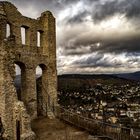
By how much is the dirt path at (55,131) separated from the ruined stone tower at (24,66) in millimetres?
1110

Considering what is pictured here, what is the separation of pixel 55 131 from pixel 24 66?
633cm

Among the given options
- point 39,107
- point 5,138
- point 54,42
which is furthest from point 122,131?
point 54,42

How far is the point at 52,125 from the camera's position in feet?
92.4

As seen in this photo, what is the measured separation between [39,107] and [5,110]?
6.16m

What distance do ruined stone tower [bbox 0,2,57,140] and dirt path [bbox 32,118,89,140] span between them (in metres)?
1.11

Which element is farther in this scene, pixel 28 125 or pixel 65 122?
pixel 65 122

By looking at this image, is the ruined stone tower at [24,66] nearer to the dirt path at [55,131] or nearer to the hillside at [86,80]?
the dirt path at [55,131]

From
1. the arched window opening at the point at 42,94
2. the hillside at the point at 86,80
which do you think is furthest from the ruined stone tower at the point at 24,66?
the hillside at the point at 86,80

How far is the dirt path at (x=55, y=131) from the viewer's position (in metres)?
25.1

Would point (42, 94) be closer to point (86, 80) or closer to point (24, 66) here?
point (24, 66)

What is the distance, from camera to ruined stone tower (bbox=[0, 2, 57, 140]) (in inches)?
1010

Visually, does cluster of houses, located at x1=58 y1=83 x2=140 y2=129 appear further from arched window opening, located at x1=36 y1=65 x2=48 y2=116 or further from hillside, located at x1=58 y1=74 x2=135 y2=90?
hillside, located at x1=58 y1=74 x2=135 y2=90

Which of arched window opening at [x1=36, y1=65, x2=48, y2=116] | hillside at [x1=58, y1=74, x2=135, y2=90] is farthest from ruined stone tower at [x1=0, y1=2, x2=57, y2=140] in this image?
hillside at [x1=58, y1=74, x2=135, y2=90]

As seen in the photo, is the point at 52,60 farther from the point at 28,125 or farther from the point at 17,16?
the point at 28,125
